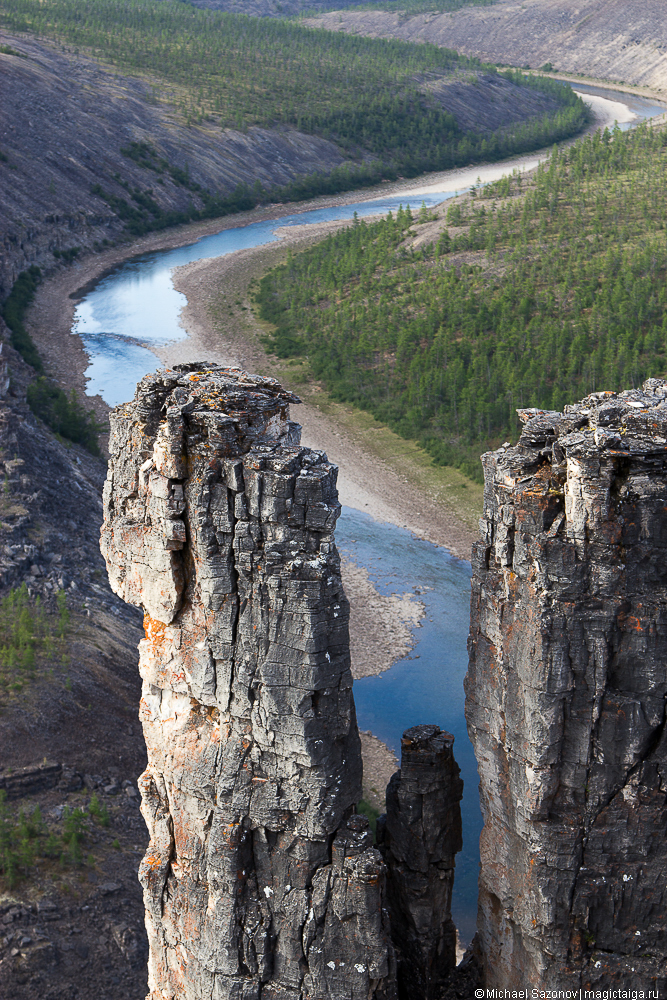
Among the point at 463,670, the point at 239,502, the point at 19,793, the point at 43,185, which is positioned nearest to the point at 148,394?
the point at 239,502

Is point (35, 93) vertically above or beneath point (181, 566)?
above

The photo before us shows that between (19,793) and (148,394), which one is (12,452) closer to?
(19,793)

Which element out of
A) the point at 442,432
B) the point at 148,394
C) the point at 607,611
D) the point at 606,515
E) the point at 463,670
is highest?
the point at 148,394

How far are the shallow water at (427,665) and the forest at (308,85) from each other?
269ft

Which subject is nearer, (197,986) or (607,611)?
(607,611)

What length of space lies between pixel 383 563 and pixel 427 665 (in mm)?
9775

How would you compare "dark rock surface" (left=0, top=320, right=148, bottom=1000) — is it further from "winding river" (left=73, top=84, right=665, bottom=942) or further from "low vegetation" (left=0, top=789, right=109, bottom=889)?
"winding river" (left=73, top=84, right=665, bottom=942)

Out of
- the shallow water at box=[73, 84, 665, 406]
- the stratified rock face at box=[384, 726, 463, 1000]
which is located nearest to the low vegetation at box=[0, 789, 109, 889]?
the stratified rock face at box=[384, 726, 463, 1000]

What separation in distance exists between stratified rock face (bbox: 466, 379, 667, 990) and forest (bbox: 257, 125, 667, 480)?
4600 centimetres

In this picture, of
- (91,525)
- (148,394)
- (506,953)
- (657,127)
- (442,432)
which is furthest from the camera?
(657,127)

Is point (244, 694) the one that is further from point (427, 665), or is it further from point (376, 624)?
point (376, 624)

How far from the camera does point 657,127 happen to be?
11725 cm

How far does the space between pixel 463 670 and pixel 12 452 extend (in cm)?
2244

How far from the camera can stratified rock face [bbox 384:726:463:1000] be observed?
20.1m
